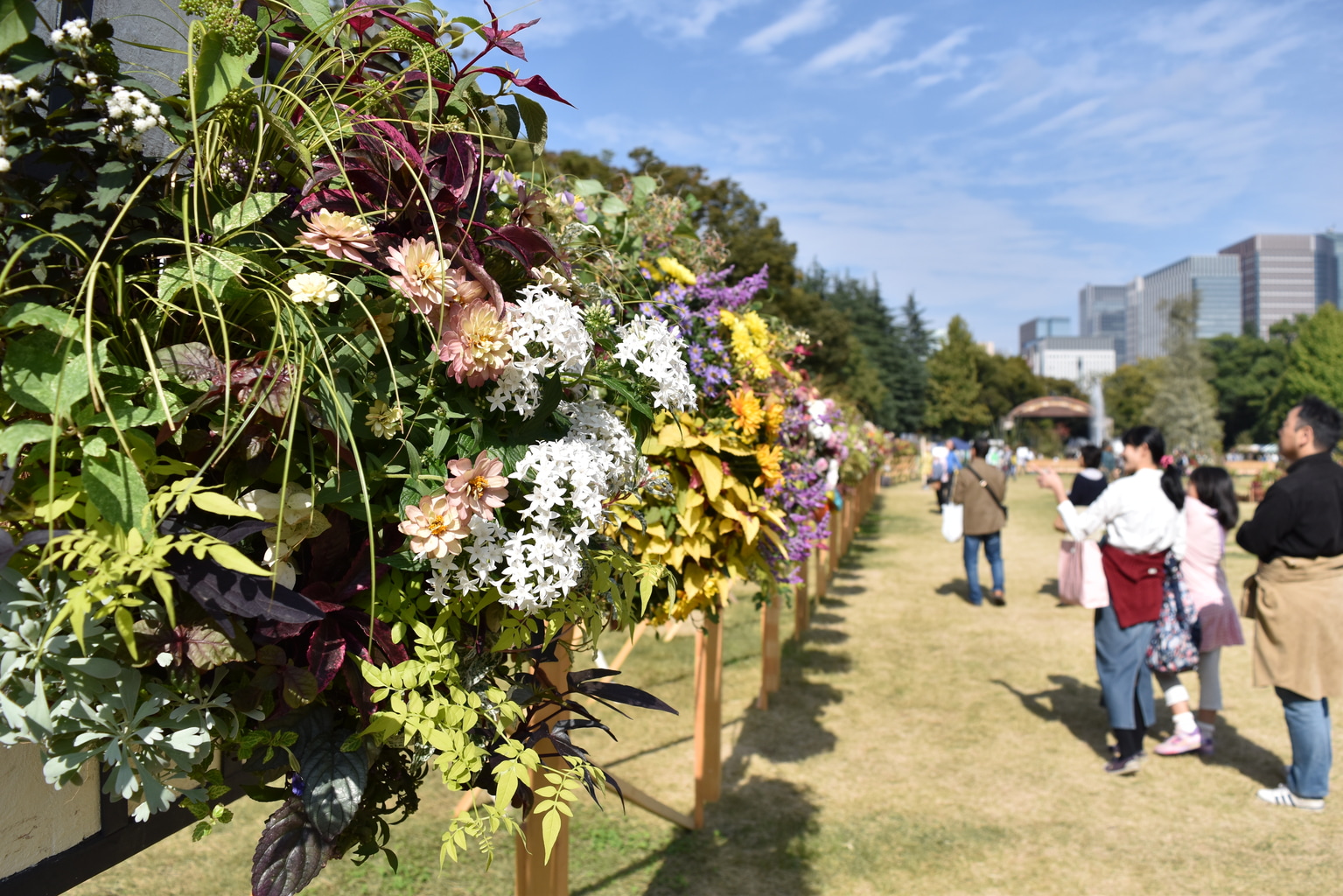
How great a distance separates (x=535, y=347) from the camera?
108 centimetres

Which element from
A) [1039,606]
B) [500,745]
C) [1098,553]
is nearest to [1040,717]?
[1098,553]

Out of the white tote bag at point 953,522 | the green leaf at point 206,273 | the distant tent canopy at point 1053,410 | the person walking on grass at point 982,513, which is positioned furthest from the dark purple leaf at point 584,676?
the distant tent canopy at point 1053,410

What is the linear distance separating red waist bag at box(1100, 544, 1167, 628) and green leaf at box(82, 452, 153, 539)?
5091mm

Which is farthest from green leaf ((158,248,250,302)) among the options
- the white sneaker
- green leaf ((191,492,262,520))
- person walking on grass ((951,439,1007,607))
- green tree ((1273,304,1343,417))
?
green tree ((1273,304,1343,417))

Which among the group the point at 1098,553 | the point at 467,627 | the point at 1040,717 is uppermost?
the point at 467,627

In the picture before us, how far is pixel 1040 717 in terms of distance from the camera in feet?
19.3

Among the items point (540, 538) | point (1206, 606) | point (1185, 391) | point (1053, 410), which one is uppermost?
point (1185, 391)

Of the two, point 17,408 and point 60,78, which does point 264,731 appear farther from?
point 60,78

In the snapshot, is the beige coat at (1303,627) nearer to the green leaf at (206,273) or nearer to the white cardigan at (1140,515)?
the white cardigan at (1140,515)

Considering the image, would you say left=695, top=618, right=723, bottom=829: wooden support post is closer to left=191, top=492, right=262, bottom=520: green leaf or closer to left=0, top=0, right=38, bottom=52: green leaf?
left=191, top=492, right=262, bottom=520: green leaf

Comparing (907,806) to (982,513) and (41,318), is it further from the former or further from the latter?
(982,513)

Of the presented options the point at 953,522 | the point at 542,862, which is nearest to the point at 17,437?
the point at 542,862

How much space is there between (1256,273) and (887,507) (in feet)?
709

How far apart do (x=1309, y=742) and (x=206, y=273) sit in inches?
217
